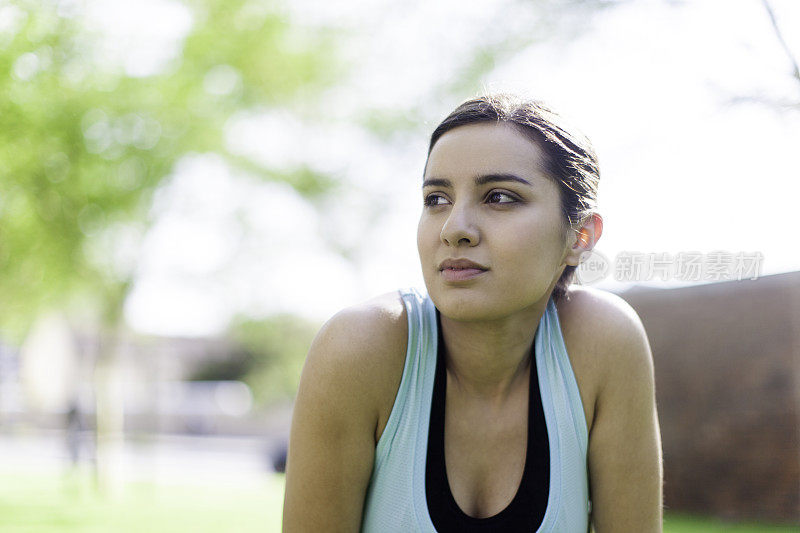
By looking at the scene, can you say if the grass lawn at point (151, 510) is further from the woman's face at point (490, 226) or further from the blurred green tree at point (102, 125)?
the woman's face at point (490, 226)

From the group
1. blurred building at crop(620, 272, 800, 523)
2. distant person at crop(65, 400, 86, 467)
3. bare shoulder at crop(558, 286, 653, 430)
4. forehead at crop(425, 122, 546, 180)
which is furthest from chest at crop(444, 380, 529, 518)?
distant person at crop(65, 400, 86, 467)

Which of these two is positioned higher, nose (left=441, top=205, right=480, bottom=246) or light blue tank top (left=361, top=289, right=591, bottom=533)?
nose (left=441, top=205, right=480, bottom=246)

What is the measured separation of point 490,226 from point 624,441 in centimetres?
67

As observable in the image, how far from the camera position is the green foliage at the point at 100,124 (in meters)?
8.91

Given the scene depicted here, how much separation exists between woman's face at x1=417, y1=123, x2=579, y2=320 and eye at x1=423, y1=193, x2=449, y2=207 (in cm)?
1

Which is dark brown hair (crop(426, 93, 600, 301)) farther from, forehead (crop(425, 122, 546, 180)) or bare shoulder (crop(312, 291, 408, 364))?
bare shoulder (crop(312, 291, 408, 364))

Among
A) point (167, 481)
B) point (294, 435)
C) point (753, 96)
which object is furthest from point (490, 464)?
point (167, 481)

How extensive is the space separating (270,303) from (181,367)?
27.3 m

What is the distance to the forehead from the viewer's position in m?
1.75

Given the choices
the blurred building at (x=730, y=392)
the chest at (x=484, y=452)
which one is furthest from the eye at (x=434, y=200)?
the blurred building at (x=730, y=392)

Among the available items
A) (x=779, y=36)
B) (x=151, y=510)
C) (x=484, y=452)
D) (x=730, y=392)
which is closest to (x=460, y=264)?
(x=484, y=452)

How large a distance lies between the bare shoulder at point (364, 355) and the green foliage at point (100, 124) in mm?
7864

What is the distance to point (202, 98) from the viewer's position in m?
10.5

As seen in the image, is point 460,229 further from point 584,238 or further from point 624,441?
point 624,441
